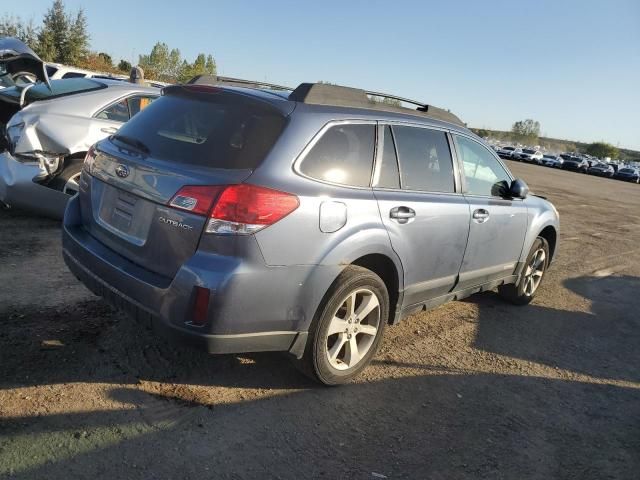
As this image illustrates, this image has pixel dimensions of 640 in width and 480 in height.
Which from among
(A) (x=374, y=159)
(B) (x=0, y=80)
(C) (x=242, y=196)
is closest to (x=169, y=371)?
(C) (x=242, y=196)

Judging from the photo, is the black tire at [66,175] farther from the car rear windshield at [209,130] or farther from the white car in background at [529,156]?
the white car in background at [529,156]

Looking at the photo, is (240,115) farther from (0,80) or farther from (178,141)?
(0,80)

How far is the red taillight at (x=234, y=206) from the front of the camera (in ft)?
9.16

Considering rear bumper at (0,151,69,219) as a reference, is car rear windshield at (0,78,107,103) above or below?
above

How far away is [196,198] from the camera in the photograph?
2.85m

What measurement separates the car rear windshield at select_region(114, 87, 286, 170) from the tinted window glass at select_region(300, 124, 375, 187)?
265mm

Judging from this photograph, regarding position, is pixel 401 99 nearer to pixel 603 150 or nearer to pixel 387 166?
pixel 387 166

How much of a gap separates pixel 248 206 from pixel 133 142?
107 cm

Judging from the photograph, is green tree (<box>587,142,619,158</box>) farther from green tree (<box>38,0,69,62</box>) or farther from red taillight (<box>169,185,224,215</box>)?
red taillight (<box>169,185,224,215</box>)

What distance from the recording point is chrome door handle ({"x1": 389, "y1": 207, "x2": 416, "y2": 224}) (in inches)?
140

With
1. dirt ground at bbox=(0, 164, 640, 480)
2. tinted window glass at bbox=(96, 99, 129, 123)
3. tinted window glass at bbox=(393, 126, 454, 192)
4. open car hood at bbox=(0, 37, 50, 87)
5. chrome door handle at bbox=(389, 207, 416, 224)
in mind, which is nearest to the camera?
dirt ground at bbox=(0, 164, 640, 480)

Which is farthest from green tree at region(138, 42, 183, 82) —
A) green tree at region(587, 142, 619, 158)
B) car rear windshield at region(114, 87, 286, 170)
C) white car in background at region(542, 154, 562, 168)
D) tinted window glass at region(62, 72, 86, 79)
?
green tree at region(587, 142, 619, 158)


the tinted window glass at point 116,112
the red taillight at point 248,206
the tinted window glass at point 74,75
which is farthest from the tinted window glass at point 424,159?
the tinted window glass at point 74,75

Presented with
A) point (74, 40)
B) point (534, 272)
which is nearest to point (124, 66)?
point (74, 40)
